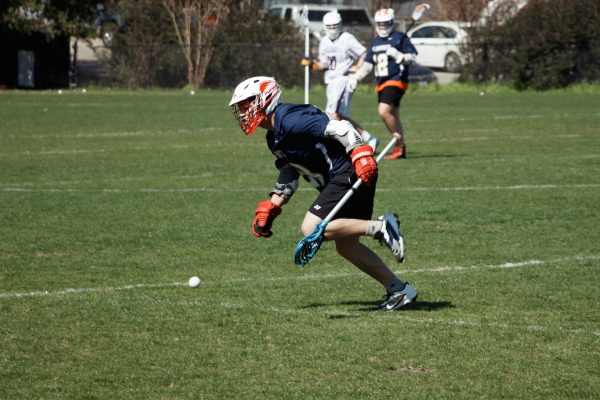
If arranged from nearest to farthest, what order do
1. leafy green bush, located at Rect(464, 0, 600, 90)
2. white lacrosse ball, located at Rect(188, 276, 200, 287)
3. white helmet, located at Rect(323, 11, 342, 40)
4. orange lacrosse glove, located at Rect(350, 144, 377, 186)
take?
orange lacrosse glove, located at Rect(350, 144, 377, 186), white lacrosse ball, located at Rect(188, 276, 200, 287), white helmet, located at Rect(323, 11, 342, 40), leafy green bush, located at Rect(464, 0, 600, 90)

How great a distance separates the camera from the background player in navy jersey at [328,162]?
302 inches

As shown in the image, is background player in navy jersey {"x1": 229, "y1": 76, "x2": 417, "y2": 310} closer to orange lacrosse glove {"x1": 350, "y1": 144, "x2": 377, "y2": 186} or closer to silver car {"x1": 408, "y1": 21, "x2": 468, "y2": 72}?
orange lacrosse glove {"x1": 350, "y1": 144, "x2": 377, "y2": 186}

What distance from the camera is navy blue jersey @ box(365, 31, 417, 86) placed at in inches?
719

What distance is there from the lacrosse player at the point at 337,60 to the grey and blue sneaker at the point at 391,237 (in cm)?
1178

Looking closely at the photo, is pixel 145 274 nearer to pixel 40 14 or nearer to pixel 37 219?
pixel 37 219

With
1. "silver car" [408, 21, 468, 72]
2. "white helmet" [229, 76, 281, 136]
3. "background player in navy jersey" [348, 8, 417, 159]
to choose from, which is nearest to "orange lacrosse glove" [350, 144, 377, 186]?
"white helmet" [229, 76, 281, 136]

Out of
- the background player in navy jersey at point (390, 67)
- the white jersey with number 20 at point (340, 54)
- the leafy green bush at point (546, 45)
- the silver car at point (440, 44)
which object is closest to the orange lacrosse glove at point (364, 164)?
the background player in navy jersey at point (390, 67)

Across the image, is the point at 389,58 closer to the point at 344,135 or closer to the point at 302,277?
the point at 302,277

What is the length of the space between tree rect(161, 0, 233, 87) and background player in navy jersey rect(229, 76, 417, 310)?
32319 millimetres

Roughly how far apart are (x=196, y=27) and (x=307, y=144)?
112 feet

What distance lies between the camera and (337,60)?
20109 mm

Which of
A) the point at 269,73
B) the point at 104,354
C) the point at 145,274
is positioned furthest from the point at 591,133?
the point at 269,73

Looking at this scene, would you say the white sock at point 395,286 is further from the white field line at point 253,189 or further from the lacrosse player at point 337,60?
the lacrosse player at point 337,60

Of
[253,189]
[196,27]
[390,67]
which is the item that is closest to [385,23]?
[390,67]
